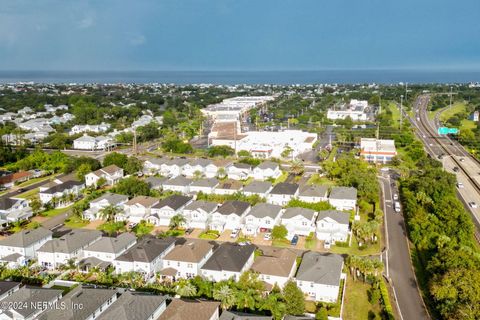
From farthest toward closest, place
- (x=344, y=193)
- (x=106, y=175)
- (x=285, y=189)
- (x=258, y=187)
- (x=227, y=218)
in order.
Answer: (x=106, y=175), (x=258, y=187), (x=285, y=189), (x=344, y=193), (x=227, y=218)

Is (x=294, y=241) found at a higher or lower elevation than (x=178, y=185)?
lower

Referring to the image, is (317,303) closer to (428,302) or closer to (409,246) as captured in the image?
(428,302)

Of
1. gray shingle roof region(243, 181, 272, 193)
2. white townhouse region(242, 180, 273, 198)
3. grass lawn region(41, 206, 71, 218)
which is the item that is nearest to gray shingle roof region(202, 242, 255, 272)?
white townhouse region(242, 180, 273, 198)

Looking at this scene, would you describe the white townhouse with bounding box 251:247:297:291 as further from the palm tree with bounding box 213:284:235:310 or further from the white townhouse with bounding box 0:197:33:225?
the white townhouse with bounding box 0:197:33:225

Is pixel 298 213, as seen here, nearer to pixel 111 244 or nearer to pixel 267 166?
pixel 111 244

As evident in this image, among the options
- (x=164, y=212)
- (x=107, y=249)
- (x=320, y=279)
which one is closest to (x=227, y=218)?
(x=164, y=212)

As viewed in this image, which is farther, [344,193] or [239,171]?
[239,171]
